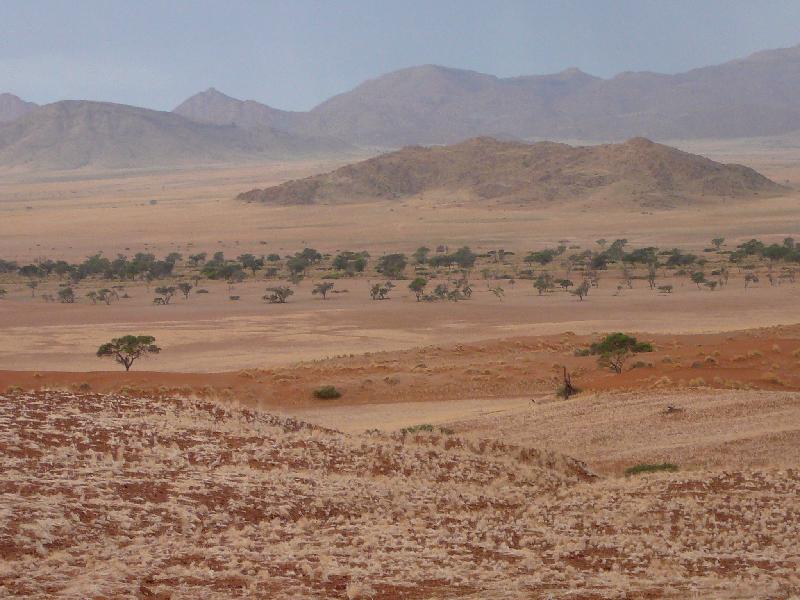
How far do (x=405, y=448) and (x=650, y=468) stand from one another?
4.05 meters

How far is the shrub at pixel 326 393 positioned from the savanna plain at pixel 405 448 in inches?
2.4

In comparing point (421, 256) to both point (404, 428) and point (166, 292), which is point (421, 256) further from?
point (404, 428)

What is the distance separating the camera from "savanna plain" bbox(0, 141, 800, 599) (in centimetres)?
966

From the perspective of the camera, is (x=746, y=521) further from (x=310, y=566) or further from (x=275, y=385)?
(x=275, y=385)

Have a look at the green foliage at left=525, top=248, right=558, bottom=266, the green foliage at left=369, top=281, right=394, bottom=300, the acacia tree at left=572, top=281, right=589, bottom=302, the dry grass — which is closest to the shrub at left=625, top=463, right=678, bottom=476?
the dry grass

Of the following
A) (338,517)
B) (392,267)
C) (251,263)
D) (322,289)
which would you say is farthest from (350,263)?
(338,517)

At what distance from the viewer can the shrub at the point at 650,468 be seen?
1616 centimetres

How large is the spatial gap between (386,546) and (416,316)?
38521 millimetres

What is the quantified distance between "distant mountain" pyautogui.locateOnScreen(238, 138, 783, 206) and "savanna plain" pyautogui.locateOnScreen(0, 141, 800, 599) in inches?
2773

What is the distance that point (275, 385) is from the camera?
28.3m

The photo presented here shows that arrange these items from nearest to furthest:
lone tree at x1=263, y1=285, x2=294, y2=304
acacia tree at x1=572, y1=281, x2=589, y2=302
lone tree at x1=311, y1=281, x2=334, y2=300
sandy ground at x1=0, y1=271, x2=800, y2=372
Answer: sandy ground at x1=0, y1=271, x2=800, y2=372 < acacia tree at x1=572, y1=281, x2=589, y2=302 < lone tree at x1=263, y1=285, x2=294, y2=304 < lone tree at x1=311, y1=281, x2=334, y2=300

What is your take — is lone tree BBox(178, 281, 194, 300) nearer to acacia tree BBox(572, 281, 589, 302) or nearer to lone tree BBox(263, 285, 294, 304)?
lone tree BBox(263, 285, 294, 304)

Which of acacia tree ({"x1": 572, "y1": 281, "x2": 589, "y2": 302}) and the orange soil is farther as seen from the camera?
acacia tree ({"x1": 572, "y1": 281, "x2": 589, "y2": 302})

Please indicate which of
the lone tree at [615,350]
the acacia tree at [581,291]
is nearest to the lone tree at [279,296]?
the acacia tree at [581,291]
